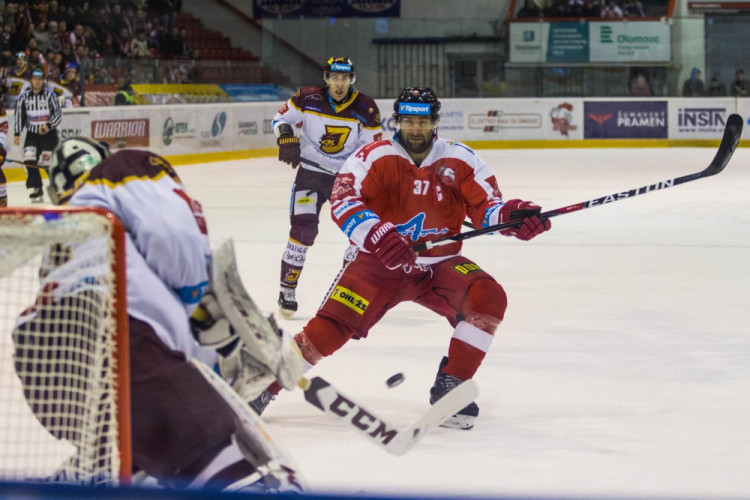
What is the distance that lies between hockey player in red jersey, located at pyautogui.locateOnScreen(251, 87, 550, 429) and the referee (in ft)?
26.4

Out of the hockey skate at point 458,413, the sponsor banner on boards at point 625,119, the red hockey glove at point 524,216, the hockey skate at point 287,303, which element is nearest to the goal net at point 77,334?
the hockey skate at point 458,413

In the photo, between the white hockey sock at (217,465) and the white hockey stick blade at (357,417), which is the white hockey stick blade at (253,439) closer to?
the white hockey sock at (217,465)

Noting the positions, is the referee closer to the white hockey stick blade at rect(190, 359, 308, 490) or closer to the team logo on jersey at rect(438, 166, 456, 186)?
the team logo on jersey at rect(438, 166, 456, 186)

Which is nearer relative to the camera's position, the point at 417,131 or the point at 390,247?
the point at 390,247

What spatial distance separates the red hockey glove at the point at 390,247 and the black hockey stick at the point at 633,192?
214mm

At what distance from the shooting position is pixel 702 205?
10203 millimetres

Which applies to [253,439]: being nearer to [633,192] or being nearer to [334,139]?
[633,192]

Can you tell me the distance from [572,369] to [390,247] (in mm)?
1261

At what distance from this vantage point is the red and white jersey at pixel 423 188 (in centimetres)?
394

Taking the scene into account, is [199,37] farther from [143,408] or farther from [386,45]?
[143,408]

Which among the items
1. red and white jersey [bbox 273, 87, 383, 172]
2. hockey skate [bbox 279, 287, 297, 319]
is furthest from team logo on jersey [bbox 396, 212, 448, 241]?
red and white jersey [bbox 273, 87, 383, 172]

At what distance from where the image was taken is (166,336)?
7.16 ft

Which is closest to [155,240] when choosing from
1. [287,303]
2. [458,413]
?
[458,413]

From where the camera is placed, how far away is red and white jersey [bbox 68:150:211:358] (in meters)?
2.15
